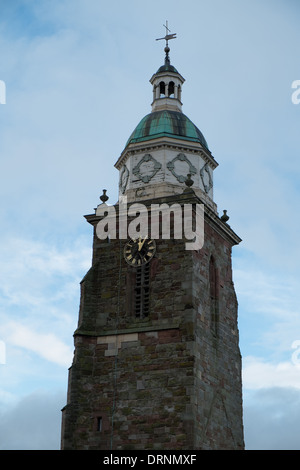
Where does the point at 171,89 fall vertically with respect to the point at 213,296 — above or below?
above

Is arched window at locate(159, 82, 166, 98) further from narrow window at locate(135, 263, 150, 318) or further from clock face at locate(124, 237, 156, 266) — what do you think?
narrow window at locate(135, 263, 150, 318)

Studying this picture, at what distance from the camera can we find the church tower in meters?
33.6

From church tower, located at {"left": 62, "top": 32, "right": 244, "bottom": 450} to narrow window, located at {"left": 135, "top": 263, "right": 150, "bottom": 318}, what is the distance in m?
0.05

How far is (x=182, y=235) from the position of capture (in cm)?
3650

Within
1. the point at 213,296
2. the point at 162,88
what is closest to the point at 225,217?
the point at 213,296

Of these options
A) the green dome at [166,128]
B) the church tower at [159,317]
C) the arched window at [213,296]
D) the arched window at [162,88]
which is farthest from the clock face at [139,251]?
the arched window at [162,88]

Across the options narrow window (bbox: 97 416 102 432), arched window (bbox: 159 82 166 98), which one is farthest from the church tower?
arched window (bbox: 159 82 166 98)

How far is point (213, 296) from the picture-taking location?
3778cm

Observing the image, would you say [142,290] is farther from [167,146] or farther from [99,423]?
[167,146]

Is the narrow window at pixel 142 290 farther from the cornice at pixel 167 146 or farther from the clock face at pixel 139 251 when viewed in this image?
the cornice at pixel 167 146

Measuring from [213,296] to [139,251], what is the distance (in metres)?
4.14

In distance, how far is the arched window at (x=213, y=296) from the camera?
3706 cm
